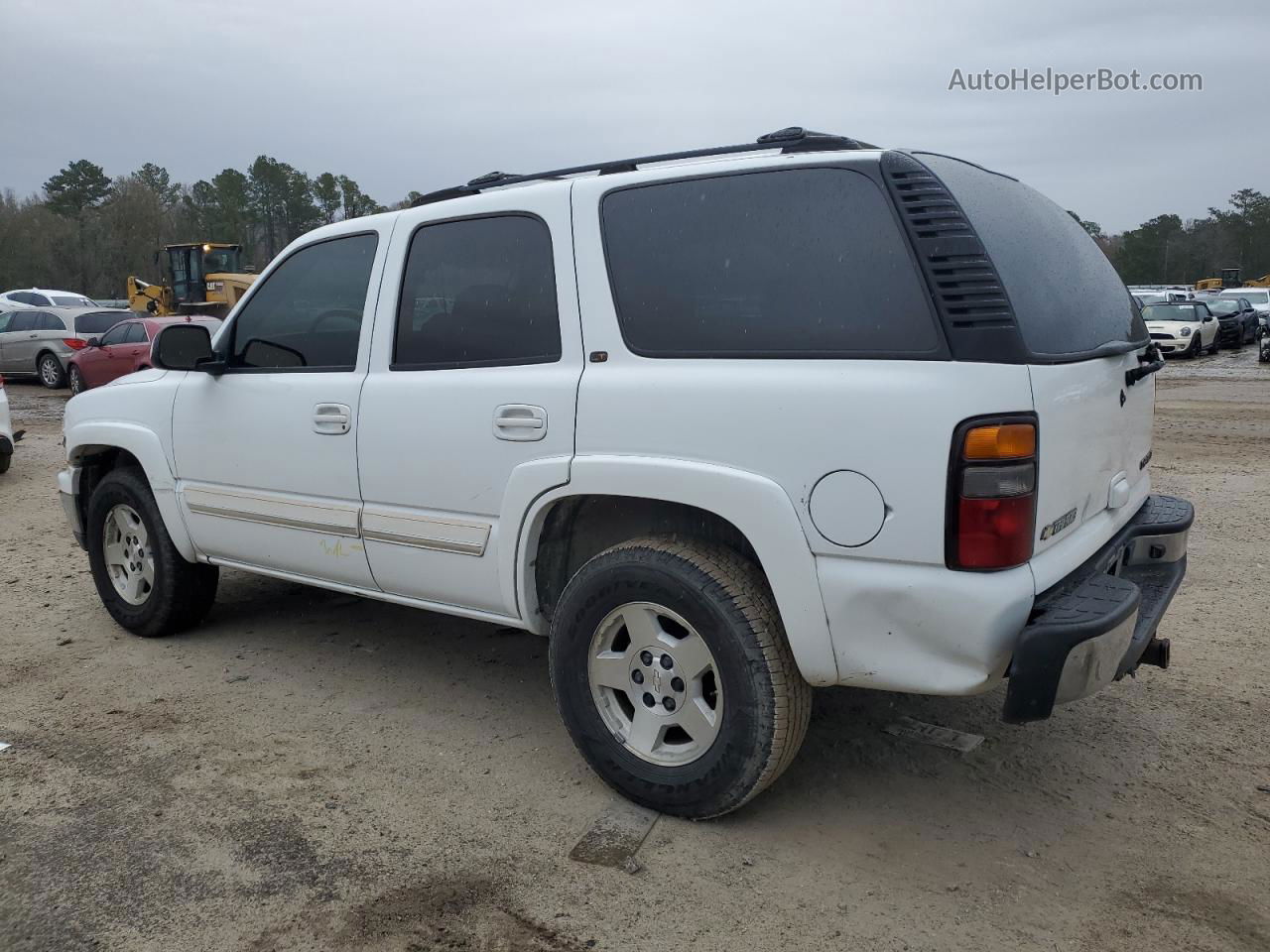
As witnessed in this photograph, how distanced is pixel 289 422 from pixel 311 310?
49 centimetres

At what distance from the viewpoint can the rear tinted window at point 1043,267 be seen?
275cm

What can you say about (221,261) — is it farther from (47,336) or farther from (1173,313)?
(1173,313)

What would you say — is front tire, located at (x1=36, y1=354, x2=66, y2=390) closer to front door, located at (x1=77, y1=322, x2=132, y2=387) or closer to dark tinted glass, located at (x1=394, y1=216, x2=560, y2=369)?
front door, located at (x1=77, y1=322, x2=132, y2=387)

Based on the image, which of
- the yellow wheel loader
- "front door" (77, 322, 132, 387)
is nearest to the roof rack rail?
"front door" (77, 322, 132, 387)

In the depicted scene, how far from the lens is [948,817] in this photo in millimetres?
3215

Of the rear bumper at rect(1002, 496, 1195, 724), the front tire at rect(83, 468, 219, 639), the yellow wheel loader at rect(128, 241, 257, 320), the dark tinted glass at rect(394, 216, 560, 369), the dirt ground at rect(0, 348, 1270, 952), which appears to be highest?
the yellow wheel loader at rect(128, 241, 257, 320)

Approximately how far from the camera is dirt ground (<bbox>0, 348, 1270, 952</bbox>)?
8.82 feet

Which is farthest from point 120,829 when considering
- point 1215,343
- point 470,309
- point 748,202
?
point 1215,343

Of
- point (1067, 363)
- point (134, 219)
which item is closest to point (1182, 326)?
point (1067, 363)

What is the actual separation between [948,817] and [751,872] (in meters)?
0.73

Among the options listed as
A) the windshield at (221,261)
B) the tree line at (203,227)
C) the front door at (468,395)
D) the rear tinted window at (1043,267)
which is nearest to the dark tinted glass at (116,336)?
the windshield at (221,261)

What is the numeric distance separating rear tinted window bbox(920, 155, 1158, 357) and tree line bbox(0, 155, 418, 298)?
58.9 meters

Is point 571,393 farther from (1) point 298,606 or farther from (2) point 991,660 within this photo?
(1) point 298,606

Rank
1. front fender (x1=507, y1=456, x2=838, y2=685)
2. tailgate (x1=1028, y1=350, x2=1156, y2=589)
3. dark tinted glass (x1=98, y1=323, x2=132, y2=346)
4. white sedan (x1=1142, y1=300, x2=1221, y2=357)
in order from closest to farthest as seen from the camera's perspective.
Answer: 1. tailgate (x1=1028, y1=350, x2=1156, y2=589)
2. front fender (x1=507, y1=456, x2=838, y2=685)
3. dark tinted glass (x1=98, y1=323, x2=132, y2=346)
4. white sedan (x1=1142, y1=300, x2=1221, y2=357)
